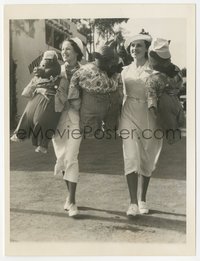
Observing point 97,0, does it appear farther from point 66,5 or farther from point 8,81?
point 8,81

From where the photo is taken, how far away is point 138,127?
120cm

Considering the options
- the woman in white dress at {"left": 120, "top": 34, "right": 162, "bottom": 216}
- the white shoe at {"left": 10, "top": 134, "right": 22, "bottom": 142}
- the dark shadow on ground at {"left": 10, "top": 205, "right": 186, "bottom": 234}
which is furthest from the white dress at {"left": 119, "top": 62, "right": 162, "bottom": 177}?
the white shoe at {"left": 10, "top": 134, "right": 22, "bottom": 142}

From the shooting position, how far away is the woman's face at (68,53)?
47.0 inches

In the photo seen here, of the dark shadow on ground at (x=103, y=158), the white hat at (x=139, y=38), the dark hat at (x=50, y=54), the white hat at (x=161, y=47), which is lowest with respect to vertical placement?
the dark shadow on ground at (x=103, y=158)

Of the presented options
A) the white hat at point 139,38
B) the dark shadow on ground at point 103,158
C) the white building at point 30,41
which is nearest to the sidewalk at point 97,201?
→ the dark shadow on ground at point 103,158

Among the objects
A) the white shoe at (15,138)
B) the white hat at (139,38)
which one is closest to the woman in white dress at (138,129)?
the white hat at (139,38)

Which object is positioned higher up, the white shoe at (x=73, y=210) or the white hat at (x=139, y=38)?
the white hat at (x=139, y=38)

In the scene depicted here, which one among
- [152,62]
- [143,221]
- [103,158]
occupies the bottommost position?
[143,221]

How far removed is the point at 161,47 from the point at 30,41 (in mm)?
375

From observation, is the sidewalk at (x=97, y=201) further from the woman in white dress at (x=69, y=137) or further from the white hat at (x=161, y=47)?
the white hat at (x=161, y=47)

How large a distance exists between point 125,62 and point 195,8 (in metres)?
0.25

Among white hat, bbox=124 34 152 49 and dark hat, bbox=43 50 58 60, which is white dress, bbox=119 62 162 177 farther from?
dark hat, bbox=43 50 58 60

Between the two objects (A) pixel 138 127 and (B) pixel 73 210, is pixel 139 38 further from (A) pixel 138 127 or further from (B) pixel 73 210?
(B) pixel 73 210

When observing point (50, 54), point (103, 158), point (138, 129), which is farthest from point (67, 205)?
point (50, 54)
